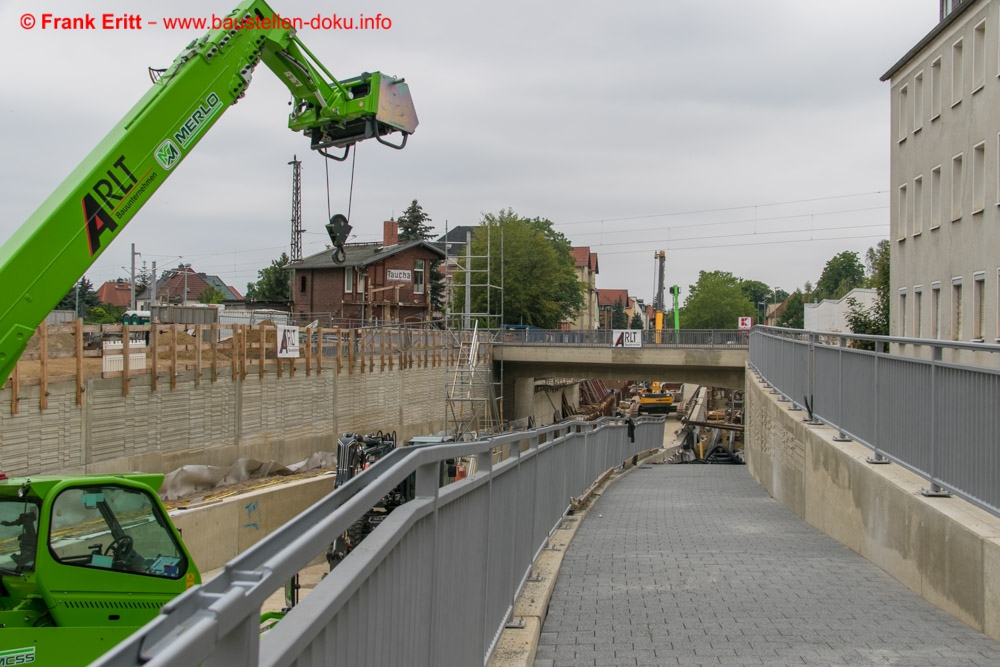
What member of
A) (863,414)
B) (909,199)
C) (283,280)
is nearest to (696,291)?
(283,280)

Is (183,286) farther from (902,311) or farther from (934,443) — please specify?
(934,443)

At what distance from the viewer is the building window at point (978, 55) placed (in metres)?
27.2

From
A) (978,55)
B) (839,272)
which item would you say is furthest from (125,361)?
(839,272)

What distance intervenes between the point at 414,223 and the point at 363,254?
108 ft

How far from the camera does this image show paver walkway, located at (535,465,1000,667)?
5.62 m

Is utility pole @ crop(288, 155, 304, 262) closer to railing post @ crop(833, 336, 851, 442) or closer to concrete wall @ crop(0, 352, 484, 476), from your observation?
concrete wall @ crop(0, 352, 484, 476)

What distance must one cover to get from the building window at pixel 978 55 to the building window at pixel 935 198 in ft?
12.1

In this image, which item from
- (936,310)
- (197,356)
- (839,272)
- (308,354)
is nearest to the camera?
(197,356)

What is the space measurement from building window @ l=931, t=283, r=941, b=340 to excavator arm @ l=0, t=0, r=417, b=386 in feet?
81.4

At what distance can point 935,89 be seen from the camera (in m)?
31.3

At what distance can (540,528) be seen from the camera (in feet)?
27.9

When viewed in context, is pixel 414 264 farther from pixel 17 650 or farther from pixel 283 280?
pixel 17 650

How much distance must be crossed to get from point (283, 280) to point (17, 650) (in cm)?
10129

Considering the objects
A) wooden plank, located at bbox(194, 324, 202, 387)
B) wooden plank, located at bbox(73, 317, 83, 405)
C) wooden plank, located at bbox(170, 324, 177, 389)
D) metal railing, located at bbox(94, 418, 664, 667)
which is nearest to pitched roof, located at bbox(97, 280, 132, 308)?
wooden plank, located at bbox(194, 324, 202, 387)
